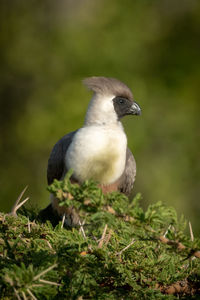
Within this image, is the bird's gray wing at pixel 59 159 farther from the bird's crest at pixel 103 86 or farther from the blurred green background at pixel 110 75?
the blurred green background at pixel 110 75

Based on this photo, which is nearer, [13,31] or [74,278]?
[74,278]

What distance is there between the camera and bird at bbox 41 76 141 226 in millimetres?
4262

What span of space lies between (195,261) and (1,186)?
974 cm

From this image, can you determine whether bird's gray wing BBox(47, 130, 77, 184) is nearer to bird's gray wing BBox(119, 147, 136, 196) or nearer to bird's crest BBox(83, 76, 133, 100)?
bird's crest BBox(83, 76, 133, 100)

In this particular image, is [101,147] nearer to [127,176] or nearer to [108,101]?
[108,101]

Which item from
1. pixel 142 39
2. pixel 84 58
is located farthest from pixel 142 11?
pixel 84 58

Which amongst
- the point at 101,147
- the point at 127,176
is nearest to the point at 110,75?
the point at 127,176

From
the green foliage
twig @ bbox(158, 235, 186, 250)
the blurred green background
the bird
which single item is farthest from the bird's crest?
the blurred green background

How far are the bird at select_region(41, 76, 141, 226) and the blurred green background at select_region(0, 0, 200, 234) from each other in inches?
241

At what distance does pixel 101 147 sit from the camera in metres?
4.28

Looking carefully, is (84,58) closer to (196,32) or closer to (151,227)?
(196,32)

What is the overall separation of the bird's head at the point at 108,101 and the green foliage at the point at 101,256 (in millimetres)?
2154

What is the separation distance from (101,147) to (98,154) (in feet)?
0.25

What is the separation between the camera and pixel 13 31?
512 inches
